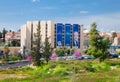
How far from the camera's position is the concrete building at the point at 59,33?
153125mm

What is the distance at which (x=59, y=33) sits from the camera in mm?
153500

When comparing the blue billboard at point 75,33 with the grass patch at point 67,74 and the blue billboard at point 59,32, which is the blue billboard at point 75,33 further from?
the grass patch at point 67,74

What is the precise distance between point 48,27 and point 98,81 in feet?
416

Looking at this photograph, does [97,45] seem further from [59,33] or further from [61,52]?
[59,33]

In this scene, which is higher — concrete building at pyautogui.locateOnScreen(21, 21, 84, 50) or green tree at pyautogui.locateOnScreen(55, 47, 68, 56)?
concrete building at pyautogui.locateOnScreen(21, 21, 84, 50)

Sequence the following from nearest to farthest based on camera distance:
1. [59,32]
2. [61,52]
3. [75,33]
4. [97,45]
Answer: [97,45] → [61,52] → [59,32] → [75,33]

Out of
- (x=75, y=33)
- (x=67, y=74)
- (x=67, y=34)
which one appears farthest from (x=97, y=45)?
(x=75, y=33)

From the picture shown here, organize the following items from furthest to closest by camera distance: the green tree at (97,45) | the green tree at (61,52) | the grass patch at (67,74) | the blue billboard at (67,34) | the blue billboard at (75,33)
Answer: the blue billboard at (75,33)
the blue billboard at (67,34)
the green tree at (61,52)
the green tree at (97,45)
the grass patch at (67,74)

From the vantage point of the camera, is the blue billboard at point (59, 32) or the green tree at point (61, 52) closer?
the green tree at point (61, 52)

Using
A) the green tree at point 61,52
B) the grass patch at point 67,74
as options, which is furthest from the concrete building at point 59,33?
the grass patch at point 67,74

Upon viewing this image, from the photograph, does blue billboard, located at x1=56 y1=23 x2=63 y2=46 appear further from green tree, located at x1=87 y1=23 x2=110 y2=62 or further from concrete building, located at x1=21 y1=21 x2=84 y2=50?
green tree, located at x1=87 y1=23 x2=110 y2=62

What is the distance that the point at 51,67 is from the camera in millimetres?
58844

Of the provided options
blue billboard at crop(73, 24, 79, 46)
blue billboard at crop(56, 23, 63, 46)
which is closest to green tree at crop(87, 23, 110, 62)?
blue billboard at crop(56, 23, 63, 46)

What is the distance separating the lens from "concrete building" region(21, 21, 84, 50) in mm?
153125
